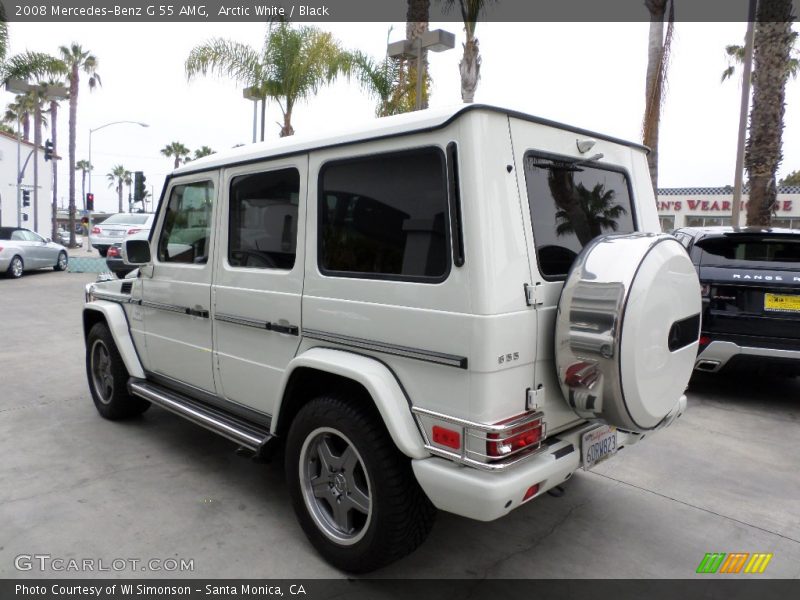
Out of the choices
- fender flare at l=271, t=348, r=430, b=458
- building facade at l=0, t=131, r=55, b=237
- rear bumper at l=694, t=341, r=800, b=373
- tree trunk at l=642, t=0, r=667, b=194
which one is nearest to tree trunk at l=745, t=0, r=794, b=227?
tree trunk at l=642, t=0, r=667, b=194

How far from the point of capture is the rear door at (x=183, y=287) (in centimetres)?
377

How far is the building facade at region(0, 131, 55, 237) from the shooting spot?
32531 mm

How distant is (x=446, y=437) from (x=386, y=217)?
3.34 feet

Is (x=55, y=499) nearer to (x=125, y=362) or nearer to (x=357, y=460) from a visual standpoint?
(x=125, y=362)

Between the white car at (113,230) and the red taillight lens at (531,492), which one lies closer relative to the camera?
the red taillight lens at (531,492)

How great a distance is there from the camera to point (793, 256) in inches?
212

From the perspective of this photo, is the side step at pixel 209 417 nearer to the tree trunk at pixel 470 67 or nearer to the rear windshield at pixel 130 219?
the tree trunk at pixel 470 67

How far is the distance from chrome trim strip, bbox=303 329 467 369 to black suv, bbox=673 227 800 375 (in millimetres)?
3961

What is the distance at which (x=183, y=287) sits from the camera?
3924 mm

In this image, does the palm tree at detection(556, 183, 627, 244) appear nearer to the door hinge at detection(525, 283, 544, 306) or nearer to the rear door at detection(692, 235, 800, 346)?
the door hinge at detection(525, 283, 544, 306)

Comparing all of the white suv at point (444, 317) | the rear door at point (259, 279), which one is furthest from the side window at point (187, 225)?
the white suv at point (444, 317)

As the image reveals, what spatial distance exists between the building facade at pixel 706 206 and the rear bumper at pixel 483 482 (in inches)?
1279

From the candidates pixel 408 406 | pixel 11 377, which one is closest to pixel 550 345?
pixel 408 406

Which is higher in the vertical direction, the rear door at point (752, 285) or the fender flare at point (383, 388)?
the rear door at point (752, 285)
